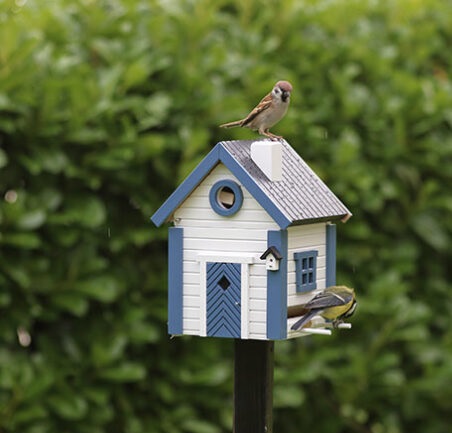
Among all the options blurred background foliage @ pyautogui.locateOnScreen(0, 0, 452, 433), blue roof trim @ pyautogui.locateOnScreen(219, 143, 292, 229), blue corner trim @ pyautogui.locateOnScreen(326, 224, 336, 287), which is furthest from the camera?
blurred background foliage @ pyautogui.locateOnScreen(0, 0, 452, 433)

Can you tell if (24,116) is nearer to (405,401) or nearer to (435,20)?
(405,401)

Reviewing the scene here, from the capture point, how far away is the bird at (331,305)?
11.2ft

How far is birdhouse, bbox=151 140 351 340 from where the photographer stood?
3.37 m

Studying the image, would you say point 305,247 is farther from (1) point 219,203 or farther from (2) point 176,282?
(2) point 176,282

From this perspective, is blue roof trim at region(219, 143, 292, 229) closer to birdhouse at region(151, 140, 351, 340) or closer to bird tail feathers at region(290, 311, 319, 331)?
birdhouse at region(151, 140, 351, 340)

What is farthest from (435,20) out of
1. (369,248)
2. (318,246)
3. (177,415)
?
(318,246)

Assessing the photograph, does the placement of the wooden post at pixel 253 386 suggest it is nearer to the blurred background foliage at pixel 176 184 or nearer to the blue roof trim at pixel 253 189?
the blue roof trim at pixel 253 189

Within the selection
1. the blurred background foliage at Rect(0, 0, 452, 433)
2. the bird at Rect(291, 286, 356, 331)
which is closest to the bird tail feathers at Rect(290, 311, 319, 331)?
the bird at Rect(291, 286, 356, 331)

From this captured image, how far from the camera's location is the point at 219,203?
3.50 meters

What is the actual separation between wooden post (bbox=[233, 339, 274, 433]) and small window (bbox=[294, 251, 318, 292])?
205 millimetres

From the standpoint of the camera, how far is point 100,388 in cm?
519

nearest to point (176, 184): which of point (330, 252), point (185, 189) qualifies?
point (330, 252)

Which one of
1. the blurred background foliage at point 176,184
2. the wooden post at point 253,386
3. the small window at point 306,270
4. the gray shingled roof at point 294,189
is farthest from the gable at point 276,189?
the blurred background foliage at point 176,184

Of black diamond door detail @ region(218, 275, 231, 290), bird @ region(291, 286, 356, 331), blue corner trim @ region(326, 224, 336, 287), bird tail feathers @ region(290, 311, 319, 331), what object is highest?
blue corner trim @ region(326, 224, 336, 287)
